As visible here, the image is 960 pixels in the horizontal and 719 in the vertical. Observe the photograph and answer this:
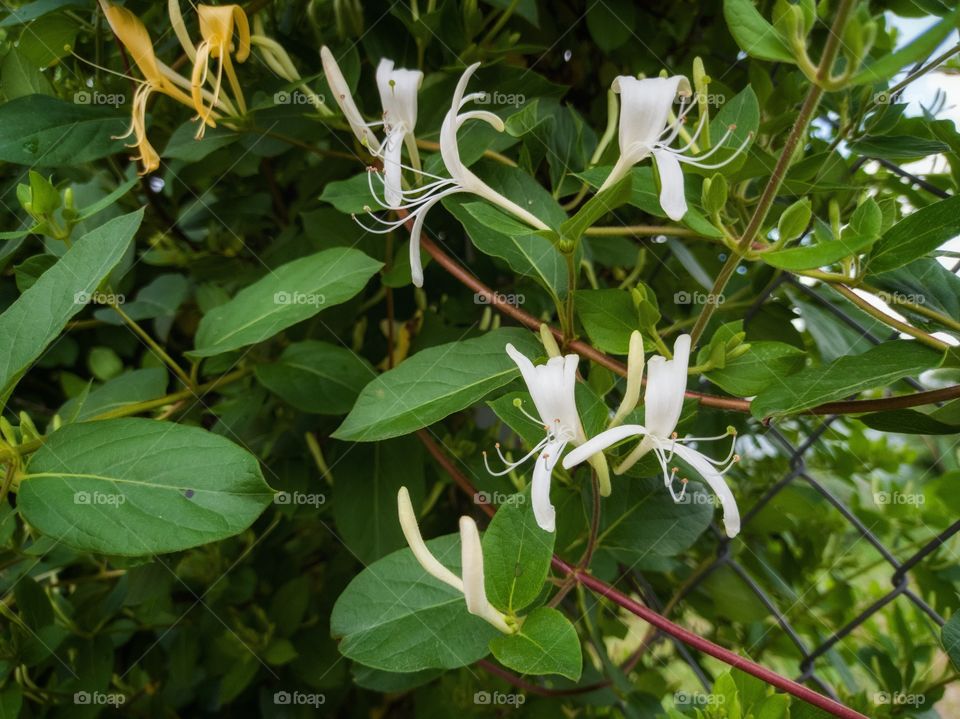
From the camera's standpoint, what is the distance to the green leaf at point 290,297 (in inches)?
23.6

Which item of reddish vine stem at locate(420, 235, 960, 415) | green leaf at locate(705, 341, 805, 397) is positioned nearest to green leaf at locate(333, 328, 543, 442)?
reddish vine stem at locate(420, 235, 960, 415)

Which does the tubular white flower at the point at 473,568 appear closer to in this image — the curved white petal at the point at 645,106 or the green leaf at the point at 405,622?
the green leaf at the point at 405,622

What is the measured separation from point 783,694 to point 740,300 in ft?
1.49

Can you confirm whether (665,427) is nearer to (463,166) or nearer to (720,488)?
(720,488)

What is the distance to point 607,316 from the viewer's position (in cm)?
56

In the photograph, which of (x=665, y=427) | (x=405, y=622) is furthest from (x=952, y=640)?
(x=405, y=622)

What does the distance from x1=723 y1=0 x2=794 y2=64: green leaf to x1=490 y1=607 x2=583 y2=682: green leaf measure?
35 centimetres

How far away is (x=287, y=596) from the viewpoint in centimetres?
94

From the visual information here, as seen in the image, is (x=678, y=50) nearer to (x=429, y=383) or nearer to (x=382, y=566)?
(x=429, y=383)

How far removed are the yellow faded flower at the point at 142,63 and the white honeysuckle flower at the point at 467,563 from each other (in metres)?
0.43

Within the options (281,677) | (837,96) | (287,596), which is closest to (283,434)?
(287,596)

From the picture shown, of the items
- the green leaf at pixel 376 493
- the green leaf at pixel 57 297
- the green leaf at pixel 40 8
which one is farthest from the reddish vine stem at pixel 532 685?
the green leaf at pixel 40 8

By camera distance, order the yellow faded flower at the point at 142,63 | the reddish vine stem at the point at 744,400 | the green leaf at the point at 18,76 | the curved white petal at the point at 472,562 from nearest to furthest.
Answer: the curved white petal at the point at 472,562 < the reddish vine stem at the point at 744,400 < the yellow faded flower at the point at 142,63 < the green leaf at the point at 18,76

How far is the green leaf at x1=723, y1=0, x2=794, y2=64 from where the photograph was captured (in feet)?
1.38
